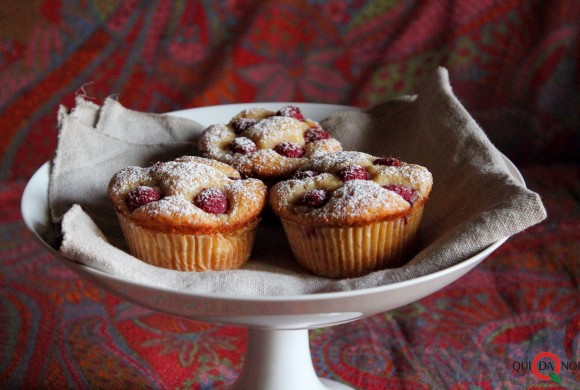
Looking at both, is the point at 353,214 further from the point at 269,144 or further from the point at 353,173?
the point at 269,144

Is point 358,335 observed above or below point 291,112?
below

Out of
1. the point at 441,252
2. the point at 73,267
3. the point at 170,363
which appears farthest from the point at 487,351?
the point at 73,267

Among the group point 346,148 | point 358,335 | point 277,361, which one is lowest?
point 358,335

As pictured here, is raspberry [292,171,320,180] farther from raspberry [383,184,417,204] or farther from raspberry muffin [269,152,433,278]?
raspberry [383,184,417,204]

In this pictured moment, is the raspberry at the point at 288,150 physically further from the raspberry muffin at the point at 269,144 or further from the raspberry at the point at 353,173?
the raspberry at the point at 353,173

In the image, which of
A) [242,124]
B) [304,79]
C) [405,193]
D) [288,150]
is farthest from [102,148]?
[304,79]

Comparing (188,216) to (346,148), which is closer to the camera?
(188,216)
